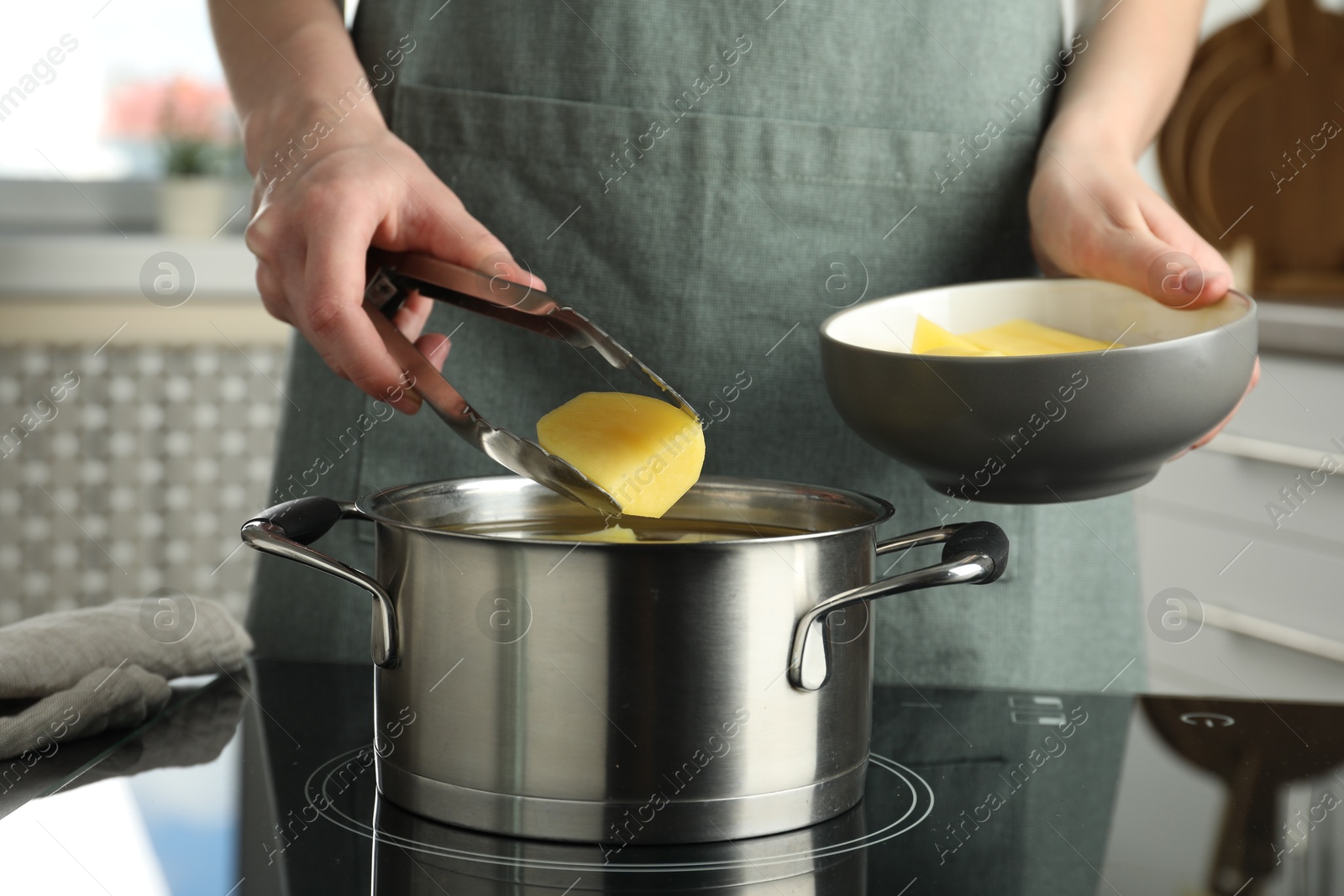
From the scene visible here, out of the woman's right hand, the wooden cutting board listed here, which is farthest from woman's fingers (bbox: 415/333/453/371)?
the wooden cutting board

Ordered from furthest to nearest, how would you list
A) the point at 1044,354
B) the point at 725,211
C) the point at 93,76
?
the point at 93,76
the point at 725,211
the point at 1044,354

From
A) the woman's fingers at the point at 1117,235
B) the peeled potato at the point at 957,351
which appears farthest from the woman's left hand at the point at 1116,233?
the peeled potato at the point at 957,351

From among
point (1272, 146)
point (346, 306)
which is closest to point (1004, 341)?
point (346, 306)

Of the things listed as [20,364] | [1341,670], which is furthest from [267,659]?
[20,364]

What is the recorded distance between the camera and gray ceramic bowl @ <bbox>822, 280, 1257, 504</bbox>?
57 cm

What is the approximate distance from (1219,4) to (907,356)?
1.91m

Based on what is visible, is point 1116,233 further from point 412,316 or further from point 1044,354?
point 412,316

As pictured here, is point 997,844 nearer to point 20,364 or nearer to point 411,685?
point 411,685

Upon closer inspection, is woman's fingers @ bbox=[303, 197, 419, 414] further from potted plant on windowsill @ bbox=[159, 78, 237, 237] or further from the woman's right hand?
potted plant on windowsill @ bbox=[159, 78, 237, 237]

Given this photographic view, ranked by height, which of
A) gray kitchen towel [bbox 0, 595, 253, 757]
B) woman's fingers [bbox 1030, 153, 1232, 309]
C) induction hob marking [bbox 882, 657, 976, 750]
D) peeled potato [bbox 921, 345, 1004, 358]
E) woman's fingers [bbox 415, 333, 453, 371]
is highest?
woman's fingers [bbox 1030, 153, 1232, 309]

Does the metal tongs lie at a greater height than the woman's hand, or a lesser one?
lesser

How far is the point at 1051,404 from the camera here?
0.57 metres

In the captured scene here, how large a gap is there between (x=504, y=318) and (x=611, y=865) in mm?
285

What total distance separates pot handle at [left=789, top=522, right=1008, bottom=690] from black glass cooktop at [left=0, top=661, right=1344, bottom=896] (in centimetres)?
7
